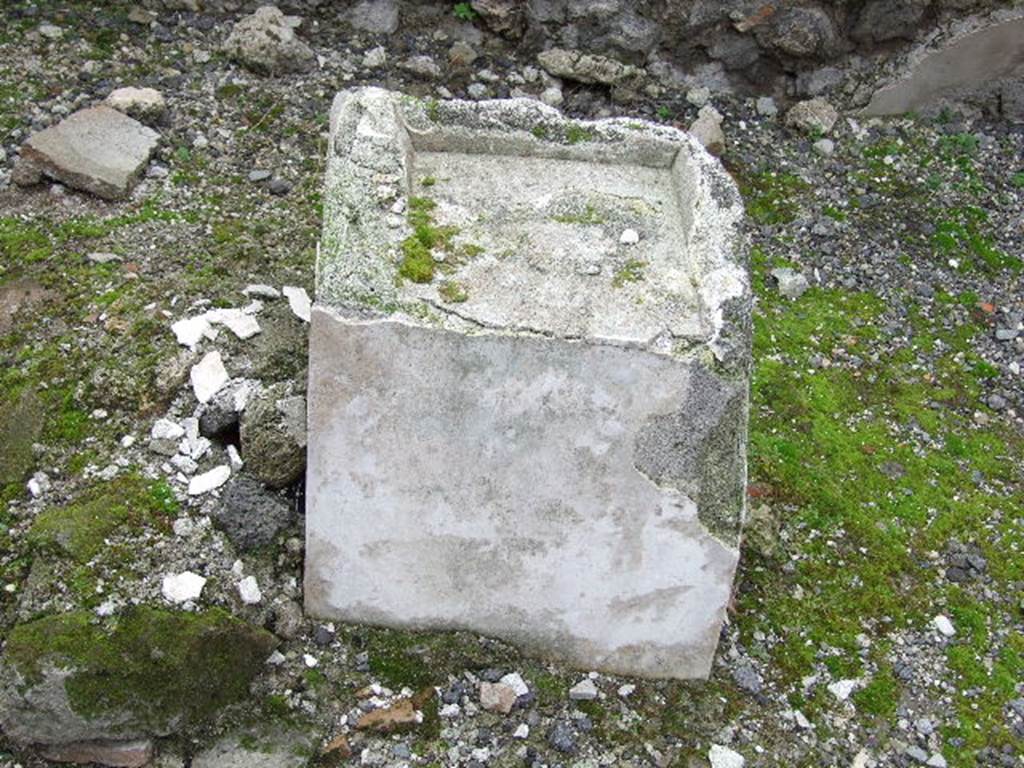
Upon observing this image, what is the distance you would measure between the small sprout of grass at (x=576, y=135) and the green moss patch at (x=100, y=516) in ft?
5.97

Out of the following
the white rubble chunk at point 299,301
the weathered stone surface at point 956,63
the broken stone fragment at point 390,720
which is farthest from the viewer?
the weathered stone surface at point 956,63

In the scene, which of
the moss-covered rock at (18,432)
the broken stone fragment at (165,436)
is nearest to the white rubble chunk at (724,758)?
the broken stone fragment at (165,436)

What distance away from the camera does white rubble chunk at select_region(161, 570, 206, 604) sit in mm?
3746

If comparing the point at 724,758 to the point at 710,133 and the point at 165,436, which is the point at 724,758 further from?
the point at 710,133

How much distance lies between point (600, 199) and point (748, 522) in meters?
1.36

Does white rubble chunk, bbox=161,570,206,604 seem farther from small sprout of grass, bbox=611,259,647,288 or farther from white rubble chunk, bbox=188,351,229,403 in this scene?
small sprout of grass, bbox=611,259,647,288

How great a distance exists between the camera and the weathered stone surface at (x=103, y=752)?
3549 millimetres

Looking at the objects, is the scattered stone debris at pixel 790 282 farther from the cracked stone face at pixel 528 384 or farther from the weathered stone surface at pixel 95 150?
the weathered stone surface at pixel 95 150

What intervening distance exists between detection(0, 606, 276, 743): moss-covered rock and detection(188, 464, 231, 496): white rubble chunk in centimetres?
49

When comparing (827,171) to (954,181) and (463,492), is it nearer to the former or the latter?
(954,181)

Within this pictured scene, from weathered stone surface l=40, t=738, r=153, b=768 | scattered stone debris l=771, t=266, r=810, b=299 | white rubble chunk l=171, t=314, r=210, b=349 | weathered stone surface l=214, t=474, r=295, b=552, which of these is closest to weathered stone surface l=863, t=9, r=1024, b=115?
scattered stone debris l=771, t=266, r=810, b=299

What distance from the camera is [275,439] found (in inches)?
158

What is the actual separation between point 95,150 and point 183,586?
275 centimetres

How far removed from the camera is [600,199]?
3971 millimetres
